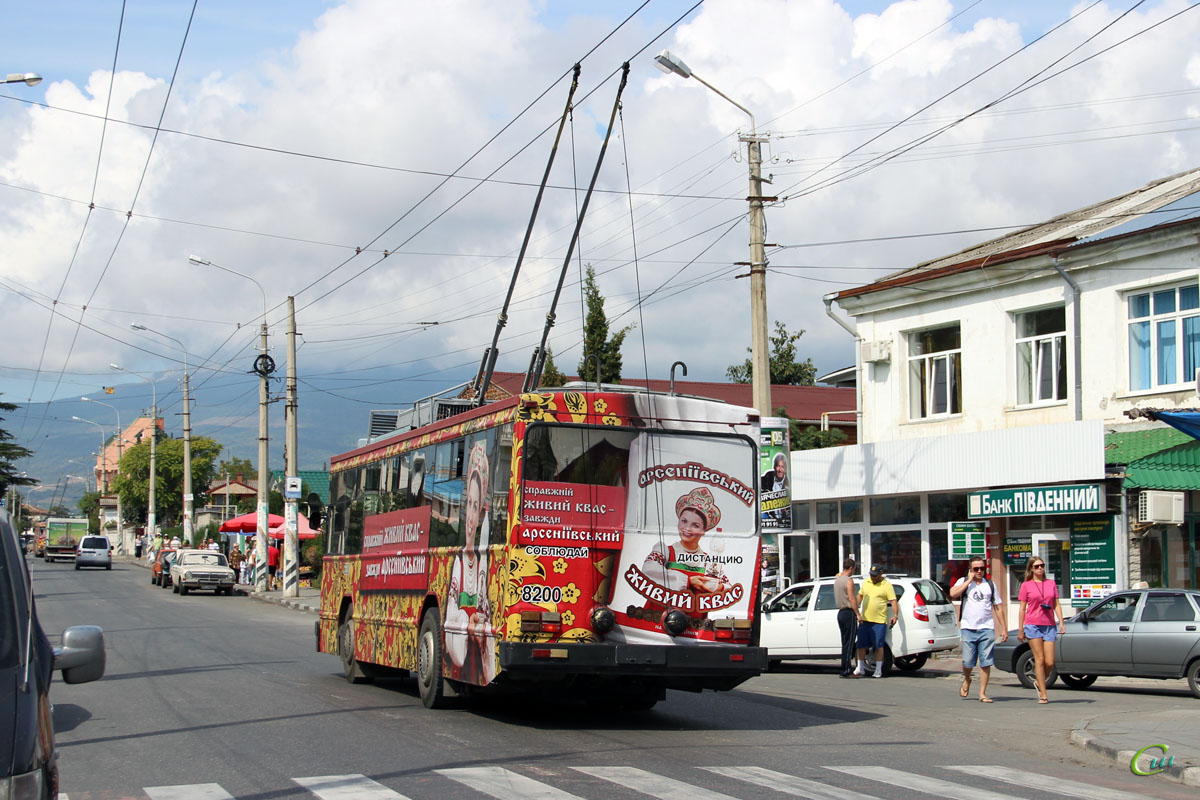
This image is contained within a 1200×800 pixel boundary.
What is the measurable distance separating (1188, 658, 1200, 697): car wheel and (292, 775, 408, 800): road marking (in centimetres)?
1174

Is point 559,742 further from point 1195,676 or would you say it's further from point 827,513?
point 827,513

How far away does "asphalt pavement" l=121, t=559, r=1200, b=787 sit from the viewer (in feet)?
32.8

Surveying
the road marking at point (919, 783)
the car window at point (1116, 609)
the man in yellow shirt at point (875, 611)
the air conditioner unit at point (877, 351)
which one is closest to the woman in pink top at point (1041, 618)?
the car window at point (1116, 609)

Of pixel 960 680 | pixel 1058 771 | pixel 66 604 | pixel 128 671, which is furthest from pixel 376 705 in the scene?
pixel 66 604

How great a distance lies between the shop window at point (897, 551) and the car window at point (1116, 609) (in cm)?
813

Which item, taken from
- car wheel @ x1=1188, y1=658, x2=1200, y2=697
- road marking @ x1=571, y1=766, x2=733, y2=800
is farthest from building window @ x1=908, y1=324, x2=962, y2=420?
road marking @ x1=571, y1=766, x2=733, y2=800

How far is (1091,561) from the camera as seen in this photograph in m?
21.7

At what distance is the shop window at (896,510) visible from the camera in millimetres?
25688

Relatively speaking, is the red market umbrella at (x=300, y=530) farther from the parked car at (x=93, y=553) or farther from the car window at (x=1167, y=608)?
the car window at (x=1167, y=608)

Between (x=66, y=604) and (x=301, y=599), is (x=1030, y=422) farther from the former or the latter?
(x=66, y=604)

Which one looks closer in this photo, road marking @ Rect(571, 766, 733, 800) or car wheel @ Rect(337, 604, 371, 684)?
road marking @ Rect(571, 766, 733, 800)

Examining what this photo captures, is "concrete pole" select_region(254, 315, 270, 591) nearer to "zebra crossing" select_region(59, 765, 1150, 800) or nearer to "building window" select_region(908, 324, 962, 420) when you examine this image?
"building window" select_region(908, 324, 962, 420)

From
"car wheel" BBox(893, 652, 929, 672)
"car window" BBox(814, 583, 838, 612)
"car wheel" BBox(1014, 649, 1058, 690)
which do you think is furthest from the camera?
"car window" BBox(814, 583, 838, 612)

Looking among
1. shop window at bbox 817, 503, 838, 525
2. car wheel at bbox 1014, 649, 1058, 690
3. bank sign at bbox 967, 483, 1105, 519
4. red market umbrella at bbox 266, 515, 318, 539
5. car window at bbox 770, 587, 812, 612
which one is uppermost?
bank sign at bbox 967, 483, 1105, 519
